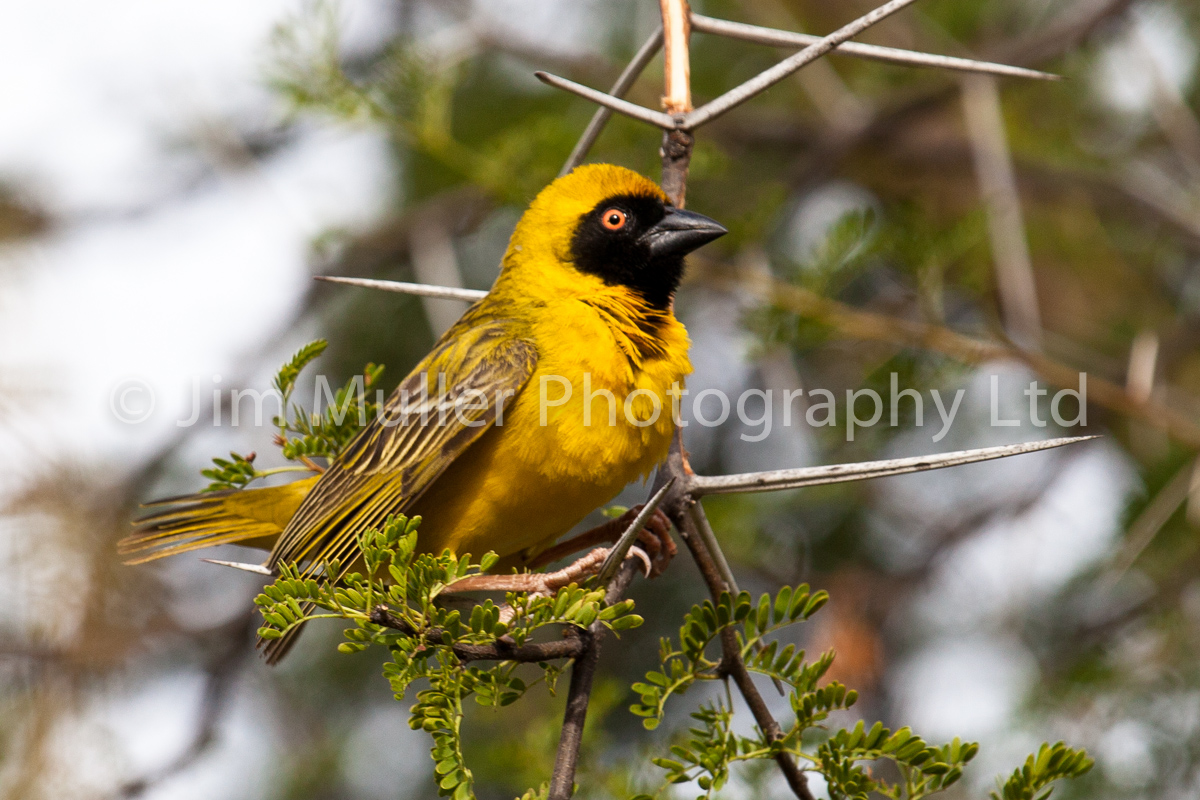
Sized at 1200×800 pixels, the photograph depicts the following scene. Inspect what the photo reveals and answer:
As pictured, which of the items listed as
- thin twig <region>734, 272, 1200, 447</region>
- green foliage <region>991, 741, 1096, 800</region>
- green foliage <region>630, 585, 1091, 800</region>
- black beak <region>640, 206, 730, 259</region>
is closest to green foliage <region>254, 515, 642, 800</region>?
green foliage <region>630, 585, 1091, 800</region>

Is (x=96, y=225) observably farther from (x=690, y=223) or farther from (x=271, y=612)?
(x=271, y=612)

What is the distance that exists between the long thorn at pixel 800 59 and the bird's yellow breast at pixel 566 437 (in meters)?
0.96

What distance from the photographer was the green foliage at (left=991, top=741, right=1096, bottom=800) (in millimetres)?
1722

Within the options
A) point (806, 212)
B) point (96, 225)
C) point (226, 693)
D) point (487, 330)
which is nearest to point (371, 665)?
point (226, 693)

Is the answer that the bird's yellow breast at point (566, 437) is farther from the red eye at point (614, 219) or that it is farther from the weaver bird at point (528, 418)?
the red eye at point (614, 219)

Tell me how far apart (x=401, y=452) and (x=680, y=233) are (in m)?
1.16

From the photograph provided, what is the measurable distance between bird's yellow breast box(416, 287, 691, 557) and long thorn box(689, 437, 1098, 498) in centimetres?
86

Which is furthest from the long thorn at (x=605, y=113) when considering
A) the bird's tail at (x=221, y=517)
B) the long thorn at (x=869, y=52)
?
the bird's tail at (x=221, y=517)

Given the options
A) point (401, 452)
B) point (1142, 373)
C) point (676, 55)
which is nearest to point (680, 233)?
point (676, 55)

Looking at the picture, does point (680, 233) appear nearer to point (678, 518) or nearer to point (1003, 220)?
point (1003, 220)

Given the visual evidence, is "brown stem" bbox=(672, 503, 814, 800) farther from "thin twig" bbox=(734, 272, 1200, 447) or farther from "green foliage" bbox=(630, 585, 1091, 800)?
"thin twig" bbox=(734, 272, 1200, 447)

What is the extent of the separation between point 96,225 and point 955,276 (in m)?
4.44

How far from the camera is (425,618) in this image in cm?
181

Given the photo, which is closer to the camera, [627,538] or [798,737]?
[627,538]
